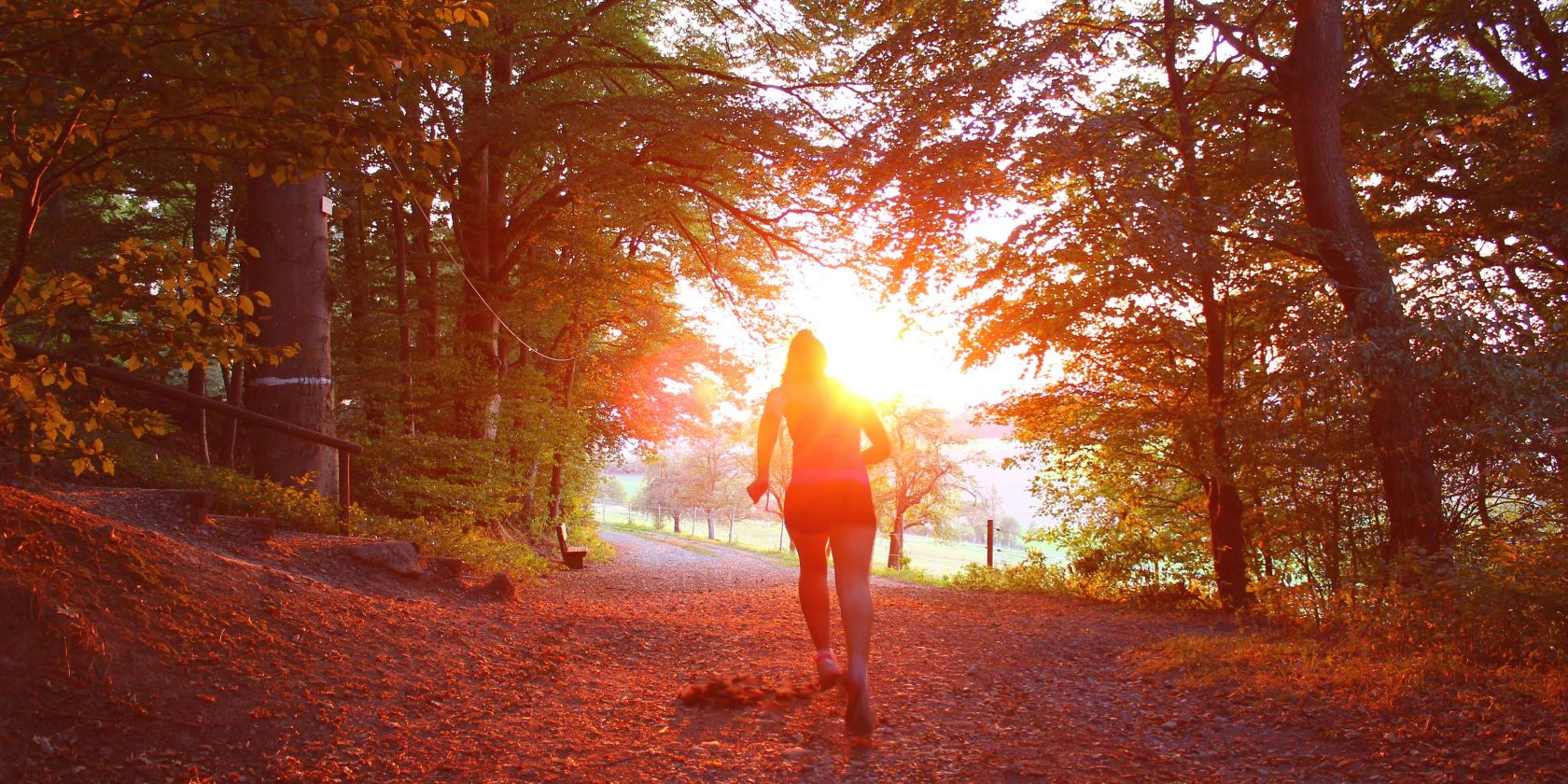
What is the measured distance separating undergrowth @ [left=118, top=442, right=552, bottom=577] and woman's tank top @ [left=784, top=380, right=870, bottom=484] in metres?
5.28

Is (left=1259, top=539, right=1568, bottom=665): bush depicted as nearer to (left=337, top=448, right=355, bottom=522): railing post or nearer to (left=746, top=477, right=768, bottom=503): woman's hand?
(left=746, top=477, right=768, bottom=503): woman's hand

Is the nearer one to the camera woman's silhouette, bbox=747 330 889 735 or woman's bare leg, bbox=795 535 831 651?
woman's silhouette, bbox=747 330 889 735

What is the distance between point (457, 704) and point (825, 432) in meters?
2.41

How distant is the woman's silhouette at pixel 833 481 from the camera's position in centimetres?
427

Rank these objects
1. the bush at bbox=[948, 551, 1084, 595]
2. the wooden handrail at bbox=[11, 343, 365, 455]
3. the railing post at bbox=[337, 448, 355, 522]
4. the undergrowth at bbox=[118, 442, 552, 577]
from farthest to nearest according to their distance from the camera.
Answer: the bush at bbox=[948, 551, 1084, 595], the railing post at bbox=[337, 448, 355, 522], the undergrowth at bbox=[118, 442, 552, 577], the wooden handrail at bbox=[11, 343, 365, 455]

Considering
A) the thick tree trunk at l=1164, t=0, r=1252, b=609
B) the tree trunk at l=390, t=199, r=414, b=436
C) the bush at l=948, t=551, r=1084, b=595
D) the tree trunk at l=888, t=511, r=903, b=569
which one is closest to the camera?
the thick tree trunk at l=1164, t=0, r=1252, b=609

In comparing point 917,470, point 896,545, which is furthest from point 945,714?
point 917,470

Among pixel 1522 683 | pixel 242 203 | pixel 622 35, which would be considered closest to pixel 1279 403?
pixel 1522 683

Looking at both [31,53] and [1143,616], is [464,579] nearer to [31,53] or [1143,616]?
[31,53]

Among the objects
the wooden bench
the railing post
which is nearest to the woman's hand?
the railing post

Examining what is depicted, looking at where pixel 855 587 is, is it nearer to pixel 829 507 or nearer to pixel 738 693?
pixel 829 507

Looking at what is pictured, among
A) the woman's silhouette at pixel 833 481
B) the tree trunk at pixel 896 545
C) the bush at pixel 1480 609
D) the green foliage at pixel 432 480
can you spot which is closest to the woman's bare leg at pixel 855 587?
the woman's silhouette at pixel 833 481

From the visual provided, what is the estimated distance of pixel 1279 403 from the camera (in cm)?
684

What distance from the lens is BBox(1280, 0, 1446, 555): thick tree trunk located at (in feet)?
19.6
